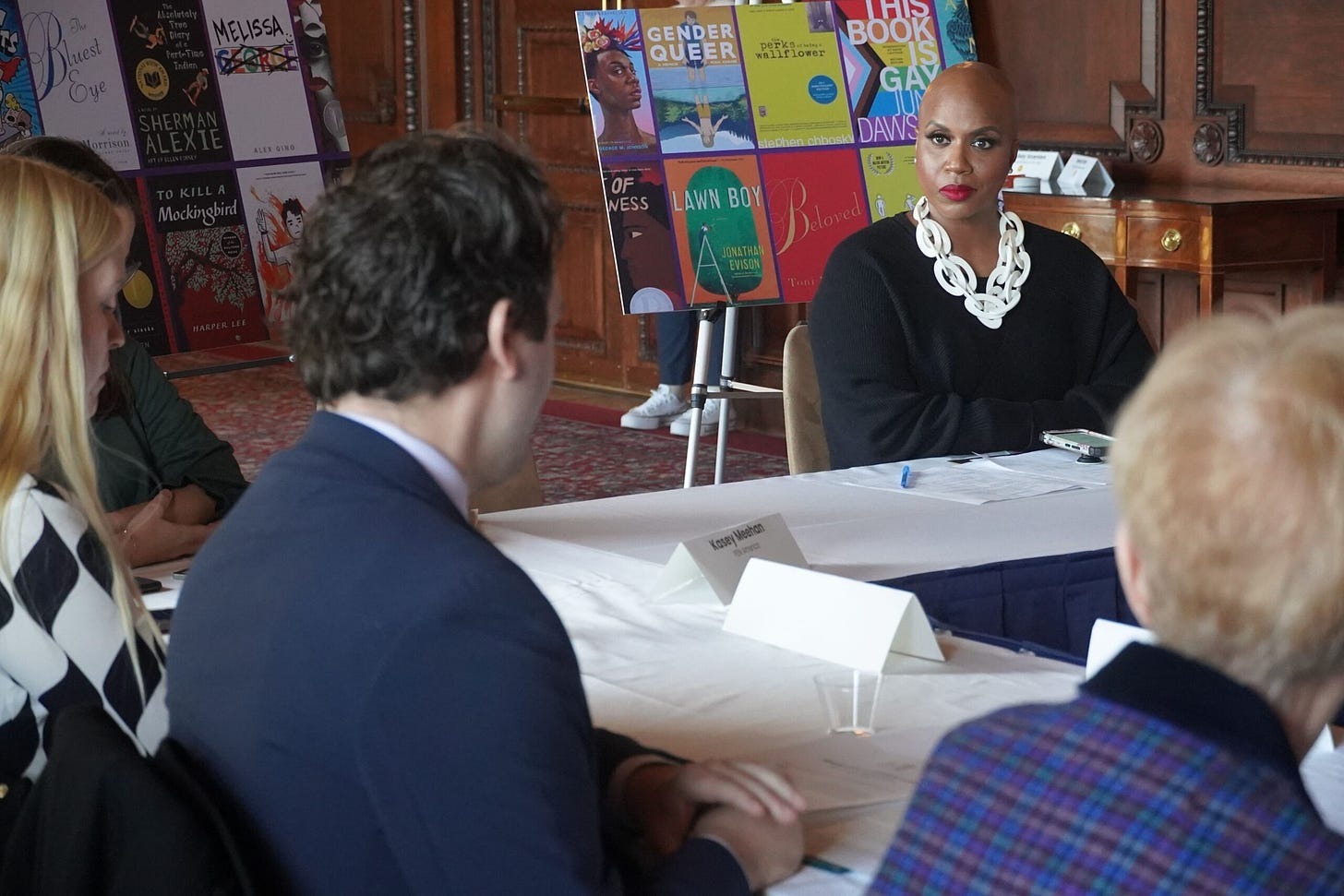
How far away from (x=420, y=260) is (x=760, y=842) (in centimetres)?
49

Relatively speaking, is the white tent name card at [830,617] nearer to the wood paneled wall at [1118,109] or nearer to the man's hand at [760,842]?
the man's hand at [760,842]

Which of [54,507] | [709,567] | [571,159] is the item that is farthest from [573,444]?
[54,507]

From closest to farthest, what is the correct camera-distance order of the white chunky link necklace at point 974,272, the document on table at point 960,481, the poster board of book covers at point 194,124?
1. the document on table at point 960,481
2. the white chunky link necklace at point 974,272
3. the poster board of book covers at point 194,124

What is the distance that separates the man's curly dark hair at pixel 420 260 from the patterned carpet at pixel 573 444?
414 centimetres

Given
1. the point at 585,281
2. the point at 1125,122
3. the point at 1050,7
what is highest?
the point at 1050,7

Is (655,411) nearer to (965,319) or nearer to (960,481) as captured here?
(965,319)

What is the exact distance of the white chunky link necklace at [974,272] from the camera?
10.2 ft

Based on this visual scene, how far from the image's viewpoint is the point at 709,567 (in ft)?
6.38

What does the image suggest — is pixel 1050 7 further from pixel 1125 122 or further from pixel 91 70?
pixel 91 70

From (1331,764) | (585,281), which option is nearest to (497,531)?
(1331,764)

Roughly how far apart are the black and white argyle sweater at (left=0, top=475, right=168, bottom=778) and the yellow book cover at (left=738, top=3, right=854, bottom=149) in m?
3.28

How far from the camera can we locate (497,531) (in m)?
2.38

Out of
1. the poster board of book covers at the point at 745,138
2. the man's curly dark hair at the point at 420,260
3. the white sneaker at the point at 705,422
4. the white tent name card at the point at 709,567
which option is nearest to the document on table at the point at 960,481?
the white tent name card at the point at 709,567

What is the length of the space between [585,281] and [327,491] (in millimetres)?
6090
